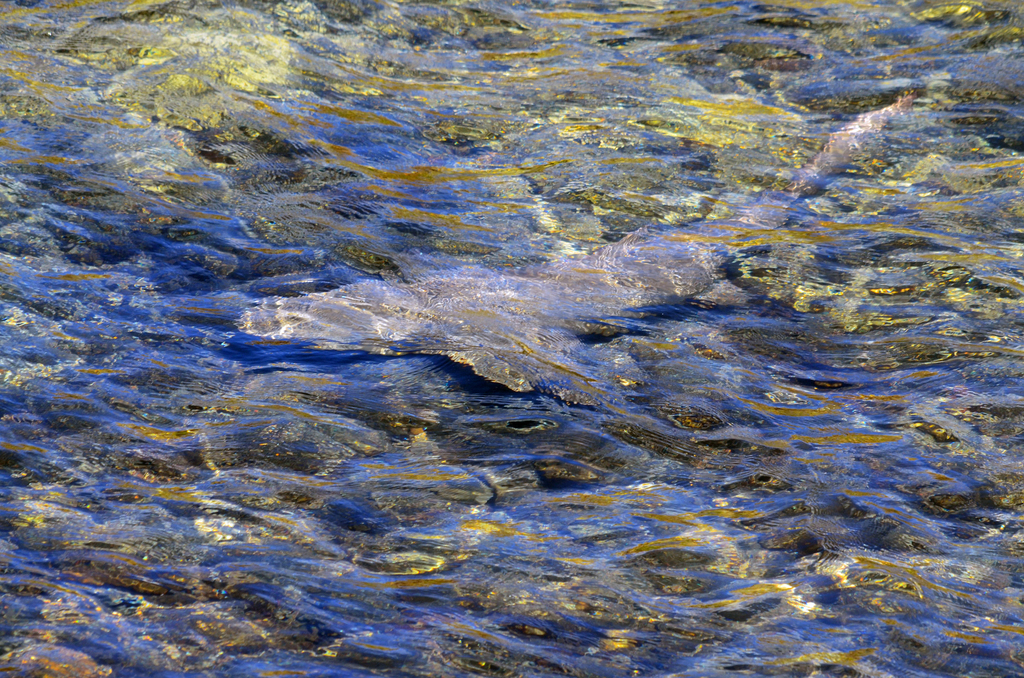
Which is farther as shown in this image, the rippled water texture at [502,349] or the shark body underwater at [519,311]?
the shark body underwater at [519,311]

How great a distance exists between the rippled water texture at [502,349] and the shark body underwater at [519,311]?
→ 0.03m

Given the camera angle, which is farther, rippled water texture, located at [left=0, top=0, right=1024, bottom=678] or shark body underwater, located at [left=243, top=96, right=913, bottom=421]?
shark body underwater, located at [left=243, top=96, right=913, bottom=421]

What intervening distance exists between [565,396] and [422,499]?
970 mm

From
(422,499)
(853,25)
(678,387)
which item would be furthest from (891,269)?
(853,25)

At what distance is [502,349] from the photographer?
4594mm

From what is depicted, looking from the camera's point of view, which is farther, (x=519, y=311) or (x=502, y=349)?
(x=519, y=311)

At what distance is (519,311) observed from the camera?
4898 millimetres

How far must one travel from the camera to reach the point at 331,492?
3676 mm

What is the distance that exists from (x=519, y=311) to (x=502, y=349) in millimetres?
375

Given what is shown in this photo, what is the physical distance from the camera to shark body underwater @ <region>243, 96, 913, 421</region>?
4.49 meters

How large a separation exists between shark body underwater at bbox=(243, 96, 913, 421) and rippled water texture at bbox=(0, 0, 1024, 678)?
3cm

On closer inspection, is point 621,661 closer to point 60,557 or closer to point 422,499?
point 422,499

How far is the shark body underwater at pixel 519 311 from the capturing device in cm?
449

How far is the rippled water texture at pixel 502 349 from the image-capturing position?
10.1 ft
